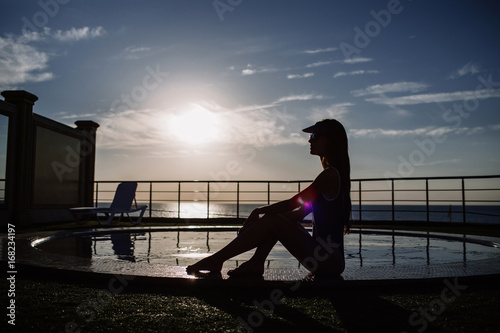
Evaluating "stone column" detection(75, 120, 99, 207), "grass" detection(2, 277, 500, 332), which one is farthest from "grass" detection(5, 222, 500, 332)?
"stone column" detection(75, 120, 99, 207)

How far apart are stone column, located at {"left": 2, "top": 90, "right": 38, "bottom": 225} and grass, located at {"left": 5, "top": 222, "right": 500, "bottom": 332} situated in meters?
7.69

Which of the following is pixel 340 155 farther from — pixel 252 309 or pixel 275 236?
pixel 252 309

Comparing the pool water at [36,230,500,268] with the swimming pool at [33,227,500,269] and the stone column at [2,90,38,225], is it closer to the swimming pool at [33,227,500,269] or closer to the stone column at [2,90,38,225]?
the swimming pool at [33,227,500,269]

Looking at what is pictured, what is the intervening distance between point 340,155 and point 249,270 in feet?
3.17

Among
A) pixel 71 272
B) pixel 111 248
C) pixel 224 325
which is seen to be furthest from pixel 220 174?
pixel 224 325

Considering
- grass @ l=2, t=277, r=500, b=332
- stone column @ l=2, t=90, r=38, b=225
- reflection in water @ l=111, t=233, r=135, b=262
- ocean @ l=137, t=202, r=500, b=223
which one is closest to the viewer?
grass @ l=2, t=277, r=500, b=332

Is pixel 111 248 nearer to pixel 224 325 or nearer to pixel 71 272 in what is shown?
pixel 71 272

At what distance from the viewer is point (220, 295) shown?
243cm

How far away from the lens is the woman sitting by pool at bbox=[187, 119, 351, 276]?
104 inches

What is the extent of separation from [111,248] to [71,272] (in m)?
1.97

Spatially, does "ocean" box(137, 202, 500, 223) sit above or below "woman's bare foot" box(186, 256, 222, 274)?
below

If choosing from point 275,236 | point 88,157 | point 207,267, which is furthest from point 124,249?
point 88,157

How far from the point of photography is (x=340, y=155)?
2.65 metres

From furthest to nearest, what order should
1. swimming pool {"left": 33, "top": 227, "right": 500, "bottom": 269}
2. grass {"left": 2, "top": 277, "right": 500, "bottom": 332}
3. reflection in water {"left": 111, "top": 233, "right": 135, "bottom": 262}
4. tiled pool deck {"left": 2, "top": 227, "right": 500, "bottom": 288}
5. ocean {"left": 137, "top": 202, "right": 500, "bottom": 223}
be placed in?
ocean {"left": 137, "top": 202, "right": 500, "bottom": 223}
reflection in water {"left": 111, "top": 233, "right": 135, "bottom": 262}
swimming pool {"left": 33, "top": 227, "right": 500, "bottom": 269}
tiled pool deck {"left": 2, "top": 227, "right": 500, "bottom": 288}
grass {"left": 2, "top": 277, "right": 500, "bottom": 332}
